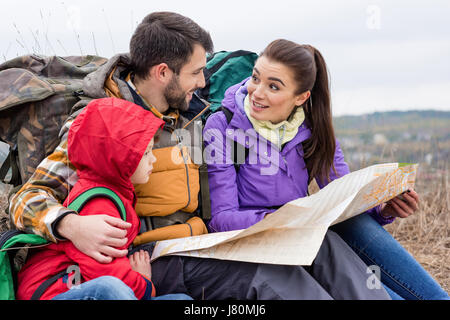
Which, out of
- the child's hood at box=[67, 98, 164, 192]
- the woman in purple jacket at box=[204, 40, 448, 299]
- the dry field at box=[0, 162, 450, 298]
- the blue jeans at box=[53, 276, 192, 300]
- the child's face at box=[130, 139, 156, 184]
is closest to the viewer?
the blue jeans at box=[53, 276, 192, 300]

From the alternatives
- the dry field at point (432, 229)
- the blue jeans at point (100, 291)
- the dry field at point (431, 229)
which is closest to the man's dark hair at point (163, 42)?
the blue jeans at point (100, 291)

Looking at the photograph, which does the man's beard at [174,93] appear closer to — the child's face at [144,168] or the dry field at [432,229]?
the child's face at [144,168]

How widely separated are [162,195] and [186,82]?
601mm

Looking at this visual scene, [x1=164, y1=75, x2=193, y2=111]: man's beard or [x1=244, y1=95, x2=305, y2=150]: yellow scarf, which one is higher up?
[x1=164, y1=75, x2=193, y2=111]: man's beard

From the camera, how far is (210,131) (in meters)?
2.68

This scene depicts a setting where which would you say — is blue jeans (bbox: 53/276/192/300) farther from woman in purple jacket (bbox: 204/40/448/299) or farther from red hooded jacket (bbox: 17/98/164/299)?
woman in purple jacket (bbox: 204/40/448/299)

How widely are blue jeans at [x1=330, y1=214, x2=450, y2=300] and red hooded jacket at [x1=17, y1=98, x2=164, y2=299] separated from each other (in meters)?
1.05

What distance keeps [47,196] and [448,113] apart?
4527mm

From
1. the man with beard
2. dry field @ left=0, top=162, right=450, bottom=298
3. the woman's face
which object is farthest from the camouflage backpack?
dry field @ left=0, top=162, right=450, bottom=298

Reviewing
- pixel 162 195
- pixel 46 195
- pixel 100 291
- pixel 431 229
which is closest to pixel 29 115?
pixel 46 195

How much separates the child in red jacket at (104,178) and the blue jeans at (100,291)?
5cm

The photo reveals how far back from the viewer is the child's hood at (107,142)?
202 cm

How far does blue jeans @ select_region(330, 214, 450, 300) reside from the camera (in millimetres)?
2381

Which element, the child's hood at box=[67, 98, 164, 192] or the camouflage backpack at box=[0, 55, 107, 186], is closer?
the child's hood at box=[67, 98, 164, 192]
